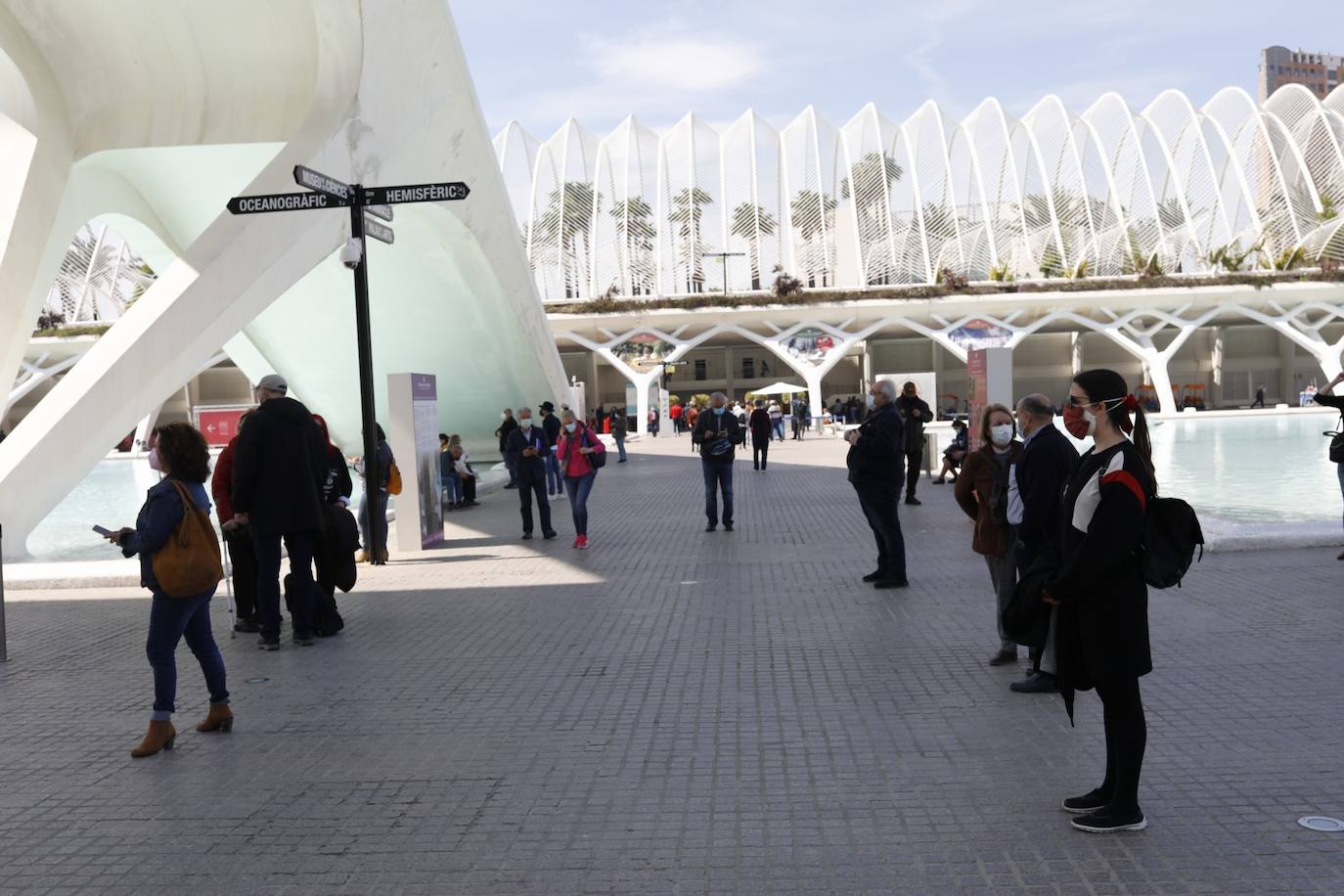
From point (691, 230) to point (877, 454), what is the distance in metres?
49.5

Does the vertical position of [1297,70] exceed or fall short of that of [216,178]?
it exceeds it

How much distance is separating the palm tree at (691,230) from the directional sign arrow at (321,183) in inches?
1805

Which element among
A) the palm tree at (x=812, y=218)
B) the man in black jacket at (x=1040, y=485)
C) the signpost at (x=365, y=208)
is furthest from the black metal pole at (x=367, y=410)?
the palm tree at (x=812, y=218)

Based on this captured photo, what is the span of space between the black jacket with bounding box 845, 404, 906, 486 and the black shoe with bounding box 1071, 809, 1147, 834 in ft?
16.1

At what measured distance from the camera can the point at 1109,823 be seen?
12.5 ft

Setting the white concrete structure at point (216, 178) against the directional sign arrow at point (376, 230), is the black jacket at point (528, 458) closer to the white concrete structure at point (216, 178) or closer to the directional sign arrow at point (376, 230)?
the directional sign arrow at point (376, 230)

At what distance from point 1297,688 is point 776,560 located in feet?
17.6

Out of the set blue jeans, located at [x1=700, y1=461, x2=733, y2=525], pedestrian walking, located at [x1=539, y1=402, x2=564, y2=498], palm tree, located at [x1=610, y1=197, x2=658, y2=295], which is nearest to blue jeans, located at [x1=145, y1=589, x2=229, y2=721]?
blue jeans, located at [x1=700, y1=461, x2=733, y2=525]

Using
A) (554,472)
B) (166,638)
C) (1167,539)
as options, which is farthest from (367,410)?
(554,472)

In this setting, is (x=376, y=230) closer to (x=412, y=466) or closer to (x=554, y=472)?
(x=412, y=466)

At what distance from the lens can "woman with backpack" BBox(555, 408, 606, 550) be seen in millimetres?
11914

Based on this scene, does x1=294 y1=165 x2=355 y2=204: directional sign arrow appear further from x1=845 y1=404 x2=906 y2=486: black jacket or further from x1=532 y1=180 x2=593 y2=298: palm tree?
x1=532 y1=180 x2=593 y2=298: palm tree

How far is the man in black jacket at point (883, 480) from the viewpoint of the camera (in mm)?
8680

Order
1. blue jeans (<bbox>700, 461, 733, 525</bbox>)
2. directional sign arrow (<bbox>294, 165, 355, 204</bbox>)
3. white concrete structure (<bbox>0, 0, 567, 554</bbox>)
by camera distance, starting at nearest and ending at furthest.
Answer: directional sign arrow (<bbox>294, 165, 355, 204</bbox>) → white concrete structure (<bbox>0, 0, 567, 554</bbox>) → blue jeans (<bbox>700, 461, 733, 525</bbox>)
